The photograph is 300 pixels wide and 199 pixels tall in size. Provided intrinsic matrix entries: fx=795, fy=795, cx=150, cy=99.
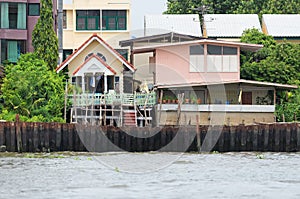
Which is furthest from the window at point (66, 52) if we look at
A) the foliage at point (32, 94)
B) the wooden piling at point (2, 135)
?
the wooden piling at point (2, 135)

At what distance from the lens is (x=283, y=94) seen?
57.1 meters

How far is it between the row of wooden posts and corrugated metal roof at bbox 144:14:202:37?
28952mm

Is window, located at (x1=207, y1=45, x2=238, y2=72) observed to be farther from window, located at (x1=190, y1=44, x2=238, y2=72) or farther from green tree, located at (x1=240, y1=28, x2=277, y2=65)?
green tree, located at (x1=240, y1=28, x2=277, y2=65)

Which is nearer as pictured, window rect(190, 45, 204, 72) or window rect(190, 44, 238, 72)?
window rect(190, 44, 238, 72)

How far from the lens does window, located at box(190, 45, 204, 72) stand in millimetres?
54750

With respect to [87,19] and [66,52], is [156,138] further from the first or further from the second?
[66,52]

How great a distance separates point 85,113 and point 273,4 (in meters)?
39.4

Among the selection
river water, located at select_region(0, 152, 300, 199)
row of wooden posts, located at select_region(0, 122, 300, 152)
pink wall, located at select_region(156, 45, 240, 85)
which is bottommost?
river water, located at select_region(0, 152, 300, 199)

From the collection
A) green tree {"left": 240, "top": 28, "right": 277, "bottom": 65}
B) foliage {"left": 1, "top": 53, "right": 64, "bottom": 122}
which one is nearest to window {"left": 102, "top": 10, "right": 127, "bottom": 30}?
green tree {"left": 240, "top": 28, "right": 277, "bottom": 65}

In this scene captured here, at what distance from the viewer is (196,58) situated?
54938mm

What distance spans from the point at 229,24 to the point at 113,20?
12280 mm

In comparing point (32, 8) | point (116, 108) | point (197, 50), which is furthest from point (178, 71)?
point (32, 8)

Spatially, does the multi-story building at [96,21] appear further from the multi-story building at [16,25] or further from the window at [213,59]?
the window at [213,59]

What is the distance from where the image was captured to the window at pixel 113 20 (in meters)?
71.2
